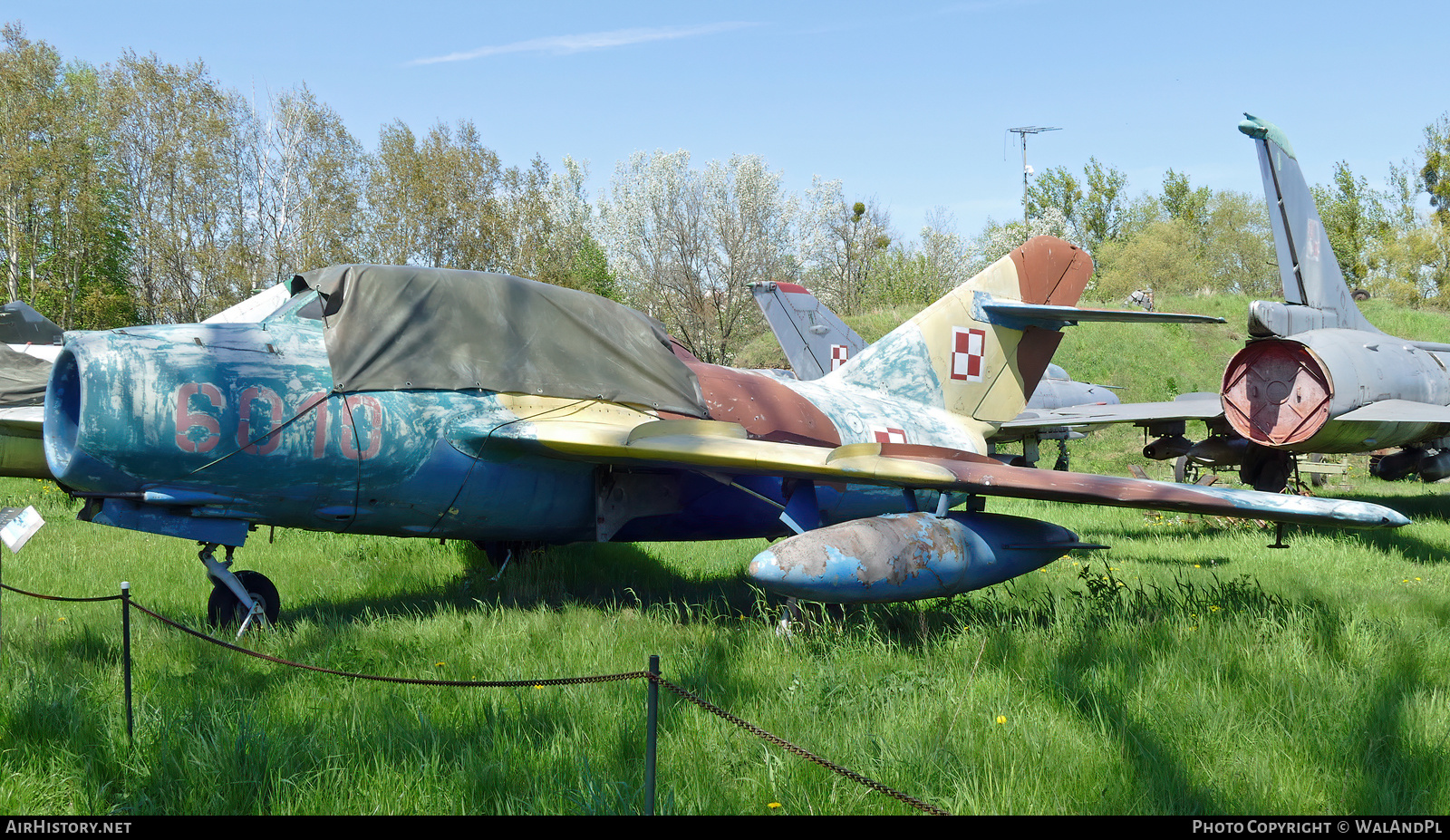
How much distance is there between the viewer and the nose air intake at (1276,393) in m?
10.8

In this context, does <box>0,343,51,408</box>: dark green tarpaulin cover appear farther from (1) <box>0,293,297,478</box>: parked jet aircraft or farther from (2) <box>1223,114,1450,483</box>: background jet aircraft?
(2) <box>1223,114,1450,483</box>: background jet aircraft

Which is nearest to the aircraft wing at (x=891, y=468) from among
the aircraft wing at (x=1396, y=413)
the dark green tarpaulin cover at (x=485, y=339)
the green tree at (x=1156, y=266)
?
the dark green tarpaulin cover at (x=485, y=339)

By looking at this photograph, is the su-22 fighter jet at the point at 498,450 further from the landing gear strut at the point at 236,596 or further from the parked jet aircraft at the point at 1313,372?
the parked jet aircraft at the point at 1313,372

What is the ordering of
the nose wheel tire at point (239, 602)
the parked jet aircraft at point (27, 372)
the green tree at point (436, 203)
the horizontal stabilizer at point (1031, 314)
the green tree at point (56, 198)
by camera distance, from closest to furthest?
the nose wheel tire at point (239, 602) < the parked jet aircraft at point (27, 372) < the horizontal stabilizer at point (1031, 314) < the green tree at point (56, 198) < the green tree at point (436, 203)

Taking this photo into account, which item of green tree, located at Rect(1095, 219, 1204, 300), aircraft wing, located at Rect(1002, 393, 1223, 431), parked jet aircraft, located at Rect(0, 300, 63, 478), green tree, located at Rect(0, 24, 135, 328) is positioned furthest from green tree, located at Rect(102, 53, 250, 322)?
green tree, located at Rect(1095, 219, 1204, 300)

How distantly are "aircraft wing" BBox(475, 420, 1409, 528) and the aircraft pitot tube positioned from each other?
0.36 metres

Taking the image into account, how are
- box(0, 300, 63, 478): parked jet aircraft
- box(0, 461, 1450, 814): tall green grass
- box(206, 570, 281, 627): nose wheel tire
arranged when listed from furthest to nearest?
box(0, 300, 63, 478): parked jet aircraft
box(206, 570, 281, 627): nose wheel tire
box(0, 461, 1450, 814): tall green grass

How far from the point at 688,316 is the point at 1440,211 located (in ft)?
131

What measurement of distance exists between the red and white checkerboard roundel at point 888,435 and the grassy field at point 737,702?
1.63m

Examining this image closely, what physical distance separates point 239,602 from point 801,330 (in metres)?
15.7

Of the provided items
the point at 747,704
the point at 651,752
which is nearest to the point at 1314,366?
the point at 747,704

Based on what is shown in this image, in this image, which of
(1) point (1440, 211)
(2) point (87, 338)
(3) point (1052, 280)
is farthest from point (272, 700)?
(1) point (1440, 211)

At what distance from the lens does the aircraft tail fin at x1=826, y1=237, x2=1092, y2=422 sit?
9.18 meters

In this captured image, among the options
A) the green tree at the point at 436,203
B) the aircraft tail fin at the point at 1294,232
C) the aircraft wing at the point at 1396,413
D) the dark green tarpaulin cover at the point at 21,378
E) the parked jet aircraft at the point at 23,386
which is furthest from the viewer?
the green tree at the point at 436,203
